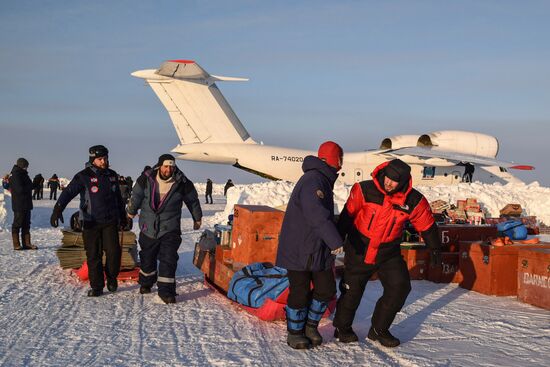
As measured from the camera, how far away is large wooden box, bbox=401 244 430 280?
9086 mm

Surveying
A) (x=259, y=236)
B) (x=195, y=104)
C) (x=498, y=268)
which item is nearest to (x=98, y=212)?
(x=259, y=236)

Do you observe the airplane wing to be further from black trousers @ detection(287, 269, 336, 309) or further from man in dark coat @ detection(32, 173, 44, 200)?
man in dark coat @ detection(32, 173, 44, 200)

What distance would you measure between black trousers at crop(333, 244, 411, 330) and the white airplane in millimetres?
17521

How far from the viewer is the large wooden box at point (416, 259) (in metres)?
9.09

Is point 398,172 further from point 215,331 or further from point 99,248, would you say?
point 99,248

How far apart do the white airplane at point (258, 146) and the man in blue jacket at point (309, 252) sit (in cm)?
1739

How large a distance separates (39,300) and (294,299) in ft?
12.0

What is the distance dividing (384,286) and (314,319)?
0.73 m

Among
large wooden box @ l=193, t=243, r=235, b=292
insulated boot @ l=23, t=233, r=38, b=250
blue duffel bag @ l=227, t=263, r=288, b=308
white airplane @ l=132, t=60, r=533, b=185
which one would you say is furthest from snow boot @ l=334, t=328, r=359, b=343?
white airplane @ l=132, t=60, r=533, b=185

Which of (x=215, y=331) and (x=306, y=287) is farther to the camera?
(x=215, y=331)

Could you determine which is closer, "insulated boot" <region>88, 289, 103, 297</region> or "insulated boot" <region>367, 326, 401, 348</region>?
"insulated boot" <region>367, 326, 401, 348</region>

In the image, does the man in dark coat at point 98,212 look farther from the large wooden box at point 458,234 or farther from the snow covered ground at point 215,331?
the large wooden box at point 458,234

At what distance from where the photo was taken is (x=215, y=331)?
5.71 metres

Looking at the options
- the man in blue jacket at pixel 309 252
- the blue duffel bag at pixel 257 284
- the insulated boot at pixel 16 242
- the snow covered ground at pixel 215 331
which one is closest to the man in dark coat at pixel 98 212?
the snow covered ground at pixel 215 331
